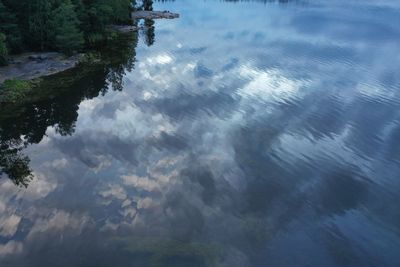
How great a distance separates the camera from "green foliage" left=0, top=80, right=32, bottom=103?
51.9 meters

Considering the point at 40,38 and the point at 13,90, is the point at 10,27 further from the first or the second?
the point at 13,90

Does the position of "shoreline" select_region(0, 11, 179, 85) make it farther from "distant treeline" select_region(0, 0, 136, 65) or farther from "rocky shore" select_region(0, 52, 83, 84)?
"distant treeline" select_region(0, 0, 136, 65)

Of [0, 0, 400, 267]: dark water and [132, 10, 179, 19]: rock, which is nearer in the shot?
A: [0, 0, 400, 267]: dark water

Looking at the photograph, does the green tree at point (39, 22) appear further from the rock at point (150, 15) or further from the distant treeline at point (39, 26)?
the rock at point (150, 15)

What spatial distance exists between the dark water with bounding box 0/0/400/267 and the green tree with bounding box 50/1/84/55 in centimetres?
670

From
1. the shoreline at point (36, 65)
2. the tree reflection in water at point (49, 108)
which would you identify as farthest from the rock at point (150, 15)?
the shoreline at point (36, 65)

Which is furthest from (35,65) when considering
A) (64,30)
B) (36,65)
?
(64,30)

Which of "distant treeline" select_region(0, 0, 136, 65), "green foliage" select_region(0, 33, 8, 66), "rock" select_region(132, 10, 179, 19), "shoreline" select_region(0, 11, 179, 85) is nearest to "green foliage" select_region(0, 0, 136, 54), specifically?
"distant treeline" select_region(0, 0, 136, 65)

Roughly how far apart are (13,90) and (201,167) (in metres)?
31.7

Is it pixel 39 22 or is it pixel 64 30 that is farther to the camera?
pixel 64 30

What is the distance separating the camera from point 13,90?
177ft

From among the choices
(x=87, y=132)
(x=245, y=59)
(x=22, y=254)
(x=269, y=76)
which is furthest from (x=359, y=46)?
(x=22, y=254)

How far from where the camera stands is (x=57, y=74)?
63.9m

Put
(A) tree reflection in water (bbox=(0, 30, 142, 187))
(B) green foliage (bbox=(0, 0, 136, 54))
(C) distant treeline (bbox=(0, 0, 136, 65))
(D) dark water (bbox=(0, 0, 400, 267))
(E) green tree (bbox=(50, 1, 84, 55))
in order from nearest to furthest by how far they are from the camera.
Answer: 1. (D) dark water (bbox=(0, 0, 400, 267))
2. (A) tree reflection in water (bbox=(0, 30, 142, 187))
3. (C) distant treeline (bbox=(0, 0, 136, 65))
4. (B) green foliage (bbox=(0, 0, 136, 54))
5. (E) green tree (bbox=(50, 1, 84, 55))
